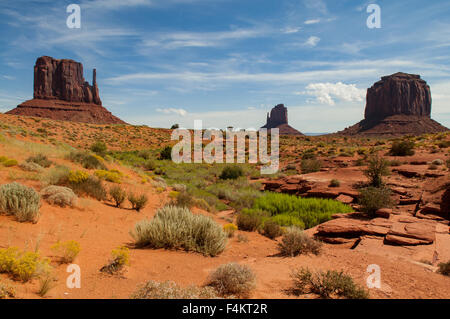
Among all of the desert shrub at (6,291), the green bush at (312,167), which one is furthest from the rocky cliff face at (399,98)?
the desert shrub at (6,291)

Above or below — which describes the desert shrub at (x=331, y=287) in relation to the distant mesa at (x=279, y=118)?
below

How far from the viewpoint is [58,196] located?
7.08m

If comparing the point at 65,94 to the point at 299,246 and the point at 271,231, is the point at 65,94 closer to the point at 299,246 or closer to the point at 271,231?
the point at 271,231

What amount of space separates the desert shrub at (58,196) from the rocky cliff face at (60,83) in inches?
4754

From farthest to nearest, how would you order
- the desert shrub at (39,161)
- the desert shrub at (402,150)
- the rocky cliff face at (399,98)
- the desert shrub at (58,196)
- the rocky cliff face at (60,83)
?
the rocky cliff face at (60,83) < the rocky cliff face at (399,98) < the desert shrub at (402,150) < the desert shrub at (39,161) < the desert shrub at (58,196)

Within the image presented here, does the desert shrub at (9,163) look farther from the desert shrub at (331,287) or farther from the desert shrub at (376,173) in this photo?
the desert shrub at (376,173)

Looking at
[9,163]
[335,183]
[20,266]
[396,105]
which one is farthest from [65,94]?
[396,105]

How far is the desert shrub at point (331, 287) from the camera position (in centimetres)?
349

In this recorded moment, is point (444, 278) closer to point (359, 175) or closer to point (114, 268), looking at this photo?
point (114, 268)

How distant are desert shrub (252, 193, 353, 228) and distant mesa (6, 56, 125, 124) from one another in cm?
10060

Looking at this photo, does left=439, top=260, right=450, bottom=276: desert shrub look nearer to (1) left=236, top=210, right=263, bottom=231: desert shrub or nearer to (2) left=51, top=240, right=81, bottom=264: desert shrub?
(1) left=236, top=210, right=263, bottom=231: desert shrub

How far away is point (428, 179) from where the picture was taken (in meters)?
13.0

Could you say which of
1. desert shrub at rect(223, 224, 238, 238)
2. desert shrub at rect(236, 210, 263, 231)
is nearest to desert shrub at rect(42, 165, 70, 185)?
desert shrub at rect(223, 224, 238, 238)

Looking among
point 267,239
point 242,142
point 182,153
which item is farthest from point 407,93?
point 267,239
